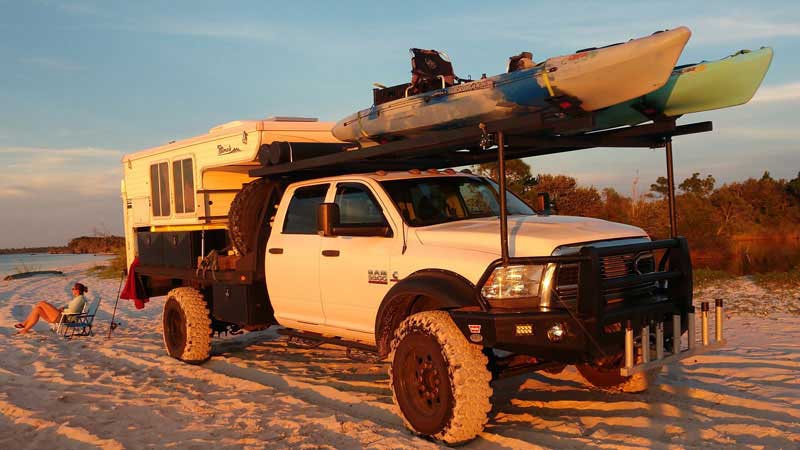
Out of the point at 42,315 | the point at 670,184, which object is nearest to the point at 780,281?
the point at 670,184

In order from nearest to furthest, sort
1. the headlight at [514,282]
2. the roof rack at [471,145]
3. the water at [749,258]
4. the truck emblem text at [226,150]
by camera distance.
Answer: the headlight at [514,282] → the roof rack at [471,145] → the truck emblem text at [226,150] → the water at [749,258]

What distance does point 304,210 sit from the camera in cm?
737

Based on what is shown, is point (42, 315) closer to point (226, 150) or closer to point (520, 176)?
point (226, 150)

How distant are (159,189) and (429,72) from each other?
4.76 meters

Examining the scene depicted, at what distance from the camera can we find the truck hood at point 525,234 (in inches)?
204

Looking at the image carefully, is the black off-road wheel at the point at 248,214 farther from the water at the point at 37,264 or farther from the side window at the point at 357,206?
the water at the point at 37,264

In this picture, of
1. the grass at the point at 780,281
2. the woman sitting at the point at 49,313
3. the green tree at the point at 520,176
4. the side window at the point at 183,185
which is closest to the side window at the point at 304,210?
the side window at the point at 183,185

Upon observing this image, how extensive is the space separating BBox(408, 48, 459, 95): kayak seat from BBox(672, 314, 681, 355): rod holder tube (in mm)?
2830

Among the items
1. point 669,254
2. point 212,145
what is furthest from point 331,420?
→ point 212,145

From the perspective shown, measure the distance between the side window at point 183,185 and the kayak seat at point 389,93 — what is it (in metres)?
3.12

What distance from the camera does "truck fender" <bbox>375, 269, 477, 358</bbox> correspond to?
209 inches

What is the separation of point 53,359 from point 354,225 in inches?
198

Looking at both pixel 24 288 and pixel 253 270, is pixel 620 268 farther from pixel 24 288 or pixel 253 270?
pixel 24 288

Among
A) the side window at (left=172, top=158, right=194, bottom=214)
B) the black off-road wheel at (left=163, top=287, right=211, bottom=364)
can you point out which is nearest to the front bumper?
the black off-road wheel at (left=163, top=287, right=211, bottom=364)
